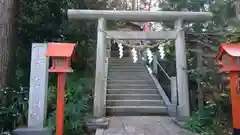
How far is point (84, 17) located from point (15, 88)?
3.11 metres

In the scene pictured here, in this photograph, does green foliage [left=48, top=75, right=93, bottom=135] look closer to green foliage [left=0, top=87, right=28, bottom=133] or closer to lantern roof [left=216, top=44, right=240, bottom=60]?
green foliage [left=0, top=87, right=28, bottom=133]

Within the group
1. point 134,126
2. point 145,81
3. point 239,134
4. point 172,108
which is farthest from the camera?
point 145,81

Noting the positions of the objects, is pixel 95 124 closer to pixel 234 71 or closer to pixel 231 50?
pixel 234 71

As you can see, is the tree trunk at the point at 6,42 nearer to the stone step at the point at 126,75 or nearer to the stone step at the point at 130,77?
the stone step at the point at 130,77

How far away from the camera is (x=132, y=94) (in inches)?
344

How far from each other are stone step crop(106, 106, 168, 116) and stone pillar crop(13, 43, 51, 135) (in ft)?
8.47

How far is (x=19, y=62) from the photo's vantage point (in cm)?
893

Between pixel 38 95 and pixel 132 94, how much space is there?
4.00 metres

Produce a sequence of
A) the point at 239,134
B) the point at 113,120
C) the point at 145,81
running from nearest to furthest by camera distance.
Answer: the point at 239,134
the point at 113,120
the point at 145,81

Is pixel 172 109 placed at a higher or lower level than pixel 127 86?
lower

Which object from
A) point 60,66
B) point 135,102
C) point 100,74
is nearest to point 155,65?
point 135,102

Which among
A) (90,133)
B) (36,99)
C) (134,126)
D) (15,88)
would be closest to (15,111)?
(36,99)

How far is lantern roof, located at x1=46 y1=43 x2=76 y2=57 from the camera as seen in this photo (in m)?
4.21

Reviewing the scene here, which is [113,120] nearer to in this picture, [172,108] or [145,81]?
[172,108]
